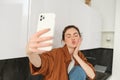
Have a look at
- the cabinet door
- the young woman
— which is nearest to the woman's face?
the young woman

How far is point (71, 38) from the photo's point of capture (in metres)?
1.08

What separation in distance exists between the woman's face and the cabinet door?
1.00 feet

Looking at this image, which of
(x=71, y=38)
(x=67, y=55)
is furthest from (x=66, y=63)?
(x=71, y=38)

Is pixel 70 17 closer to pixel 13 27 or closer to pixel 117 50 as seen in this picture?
pixel 13 27

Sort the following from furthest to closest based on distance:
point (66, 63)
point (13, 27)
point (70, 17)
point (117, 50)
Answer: point (117, 50) → point (70, 17) → point (66, 63) → point (13, 27)

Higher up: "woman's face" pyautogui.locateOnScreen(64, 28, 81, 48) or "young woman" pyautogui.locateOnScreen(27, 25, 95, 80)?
"woman's face" pyautogui.locateOnScreen(64, 28, 81, 48)

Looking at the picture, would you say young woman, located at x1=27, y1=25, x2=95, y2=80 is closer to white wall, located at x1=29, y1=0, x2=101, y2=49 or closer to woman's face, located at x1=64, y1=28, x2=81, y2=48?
woman's face, located at x1=64, y1=28, x2=81, y2=48

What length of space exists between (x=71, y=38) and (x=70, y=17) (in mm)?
288

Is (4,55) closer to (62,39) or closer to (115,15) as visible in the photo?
(62,39)

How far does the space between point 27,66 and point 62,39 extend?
0.94 feet

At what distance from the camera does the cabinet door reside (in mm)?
758

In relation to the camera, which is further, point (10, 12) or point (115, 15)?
point (115, 15)

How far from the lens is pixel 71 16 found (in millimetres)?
1339

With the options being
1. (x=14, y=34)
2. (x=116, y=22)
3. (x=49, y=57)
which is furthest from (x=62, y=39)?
(x=116, y=22)
